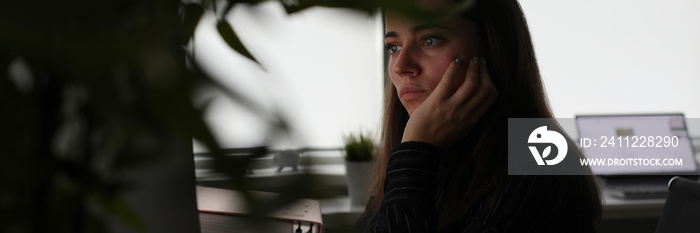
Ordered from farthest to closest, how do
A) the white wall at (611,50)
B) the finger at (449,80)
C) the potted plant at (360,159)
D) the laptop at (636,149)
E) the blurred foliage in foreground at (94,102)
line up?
1. the white wall at (611,50)
2. the laptop at (636,149)
3. the potted plant at (360,159)
4. the finger at (449,80)
5. the blurred foliage in foreground at (94,102)

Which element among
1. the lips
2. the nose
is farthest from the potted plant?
the nose

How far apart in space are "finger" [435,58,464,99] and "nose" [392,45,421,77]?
5 cm

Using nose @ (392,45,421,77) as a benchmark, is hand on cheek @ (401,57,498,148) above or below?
below

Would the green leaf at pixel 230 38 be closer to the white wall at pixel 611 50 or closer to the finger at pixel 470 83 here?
the finger at pixel 470 83

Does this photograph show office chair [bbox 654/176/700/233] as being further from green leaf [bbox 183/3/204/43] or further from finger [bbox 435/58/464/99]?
green leaf [bbox 183/3/204/43]

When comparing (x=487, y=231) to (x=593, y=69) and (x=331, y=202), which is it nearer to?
(x=331, y=202)

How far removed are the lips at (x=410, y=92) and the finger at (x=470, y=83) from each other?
8cm

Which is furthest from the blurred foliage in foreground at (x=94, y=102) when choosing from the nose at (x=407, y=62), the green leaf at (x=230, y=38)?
the nose at (x=407, y=62)

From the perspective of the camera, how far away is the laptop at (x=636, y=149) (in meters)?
1.95

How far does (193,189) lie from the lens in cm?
10

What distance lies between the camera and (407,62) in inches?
36.5

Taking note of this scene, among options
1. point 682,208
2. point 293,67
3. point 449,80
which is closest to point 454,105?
point 449,80

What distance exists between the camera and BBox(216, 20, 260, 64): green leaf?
0.10 metres

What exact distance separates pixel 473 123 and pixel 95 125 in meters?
0.99
